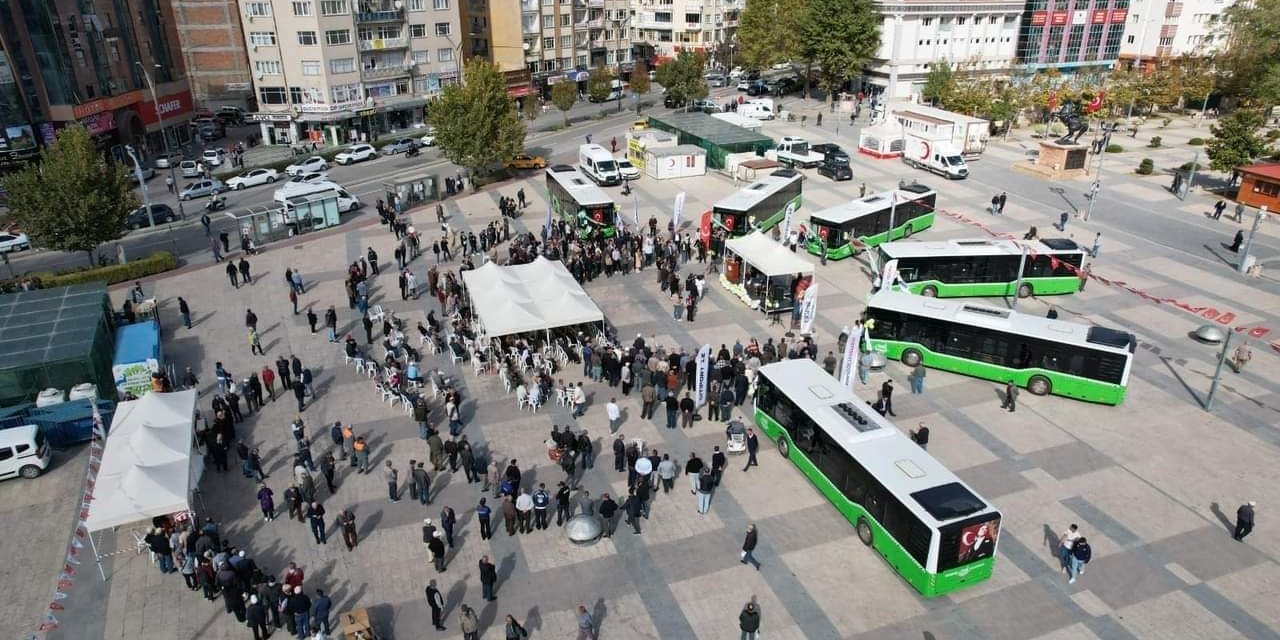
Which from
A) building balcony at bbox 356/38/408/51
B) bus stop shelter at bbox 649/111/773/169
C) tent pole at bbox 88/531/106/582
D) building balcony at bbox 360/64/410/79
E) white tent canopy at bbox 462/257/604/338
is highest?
building balcony at bbox 356/38/408/51

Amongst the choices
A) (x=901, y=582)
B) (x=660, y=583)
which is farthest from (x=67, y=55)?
(x=901, y=582)

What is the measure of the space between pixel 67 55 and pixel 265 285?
34.3 m

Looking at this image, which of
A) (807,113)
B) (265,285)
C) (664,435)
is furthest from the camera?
(807,113)

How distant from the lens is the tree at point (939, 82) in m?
68.6

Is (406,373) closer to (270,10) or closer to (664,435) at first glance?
(664,435)

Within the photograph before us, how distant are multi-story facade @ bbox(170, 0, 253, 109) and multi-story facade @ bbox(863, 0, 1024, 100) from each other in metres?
61.3

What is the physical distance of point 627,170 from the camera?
50906 millimetres

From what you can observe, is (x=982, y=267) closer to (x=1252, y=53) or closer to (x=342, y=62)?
(x=1252, y=53)

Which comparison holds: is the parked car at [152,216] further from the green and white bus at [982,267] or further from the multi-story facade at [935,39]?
the multi-story facade at [935,39]

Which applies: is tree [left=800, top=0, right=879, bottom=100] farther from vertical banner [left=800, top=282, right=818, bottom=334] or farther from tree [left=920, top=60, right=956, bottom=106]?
vertical banner [left=800, top=282, right=818, bottom=334]

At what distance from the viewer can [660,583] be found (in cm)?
1769

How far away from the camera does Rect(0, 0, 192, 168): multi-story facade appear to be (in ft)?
173

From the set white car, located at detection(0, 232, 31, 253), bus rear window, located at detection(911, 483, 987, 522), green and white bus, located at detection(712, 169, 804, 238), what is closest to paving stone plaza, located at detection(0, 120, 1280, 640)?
bus rear window, located at detection(911, 483, 987, 522)

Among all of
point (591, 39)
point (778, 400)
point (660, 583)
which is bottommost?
point (660, 583)
